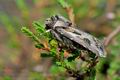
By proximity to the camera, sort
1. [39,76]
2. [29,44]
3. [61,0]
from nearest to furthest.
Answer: [61,0] < [39,76] < [29,44]

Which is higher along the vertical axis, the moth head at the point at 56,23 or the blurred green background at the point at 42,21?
the blurred green background at the point at 42,21

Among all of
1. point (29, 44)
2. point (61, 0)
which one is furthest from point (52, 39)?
point (29, 44)

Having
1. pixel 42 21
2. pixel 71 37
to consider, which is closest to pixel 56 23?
pixel 71 37

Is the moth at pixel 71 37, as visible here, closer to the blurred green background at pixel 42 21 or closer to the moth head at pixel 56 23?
the moth head at pixel 56 23

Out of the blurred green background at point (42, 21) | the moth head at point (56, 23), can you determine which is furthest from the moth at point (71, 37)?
the blurred green background at point (42, 21)

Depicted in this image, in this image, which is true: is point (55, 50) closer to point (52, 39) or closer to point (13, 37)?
point (52, 39)

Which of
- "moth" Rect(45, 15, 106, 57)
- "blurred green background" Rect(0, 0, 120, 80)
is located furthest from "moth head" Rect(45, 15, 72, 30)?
"blurred green background" Rect(0, 0, 120, 80)

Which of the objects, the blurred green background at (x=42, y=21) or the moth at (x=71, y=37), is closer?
the moth at (x=71, y=37)

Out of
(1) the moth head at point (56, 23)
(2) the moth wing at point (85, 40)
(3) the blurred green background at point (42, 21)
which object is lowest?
(2) the moth wing at point (85, 40)
